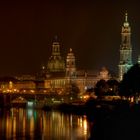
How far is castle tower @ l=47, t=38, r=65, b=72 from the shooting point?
604 ft

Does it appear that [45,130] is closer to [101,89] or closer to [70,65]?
[101,89]

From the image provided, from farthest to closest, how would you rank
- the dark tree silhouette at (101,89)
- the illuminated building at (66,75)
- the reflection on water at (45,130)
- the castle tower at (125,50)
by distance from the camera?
the illuminated building at (66,75) < the castle tower at (125,50) < the dark tree silhouette at (101,89) < the reflection on water at (45,130)

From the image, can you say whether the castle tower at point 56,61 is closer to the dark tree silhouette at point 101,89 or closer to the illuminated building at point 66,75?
the illuminated building at point 66,75

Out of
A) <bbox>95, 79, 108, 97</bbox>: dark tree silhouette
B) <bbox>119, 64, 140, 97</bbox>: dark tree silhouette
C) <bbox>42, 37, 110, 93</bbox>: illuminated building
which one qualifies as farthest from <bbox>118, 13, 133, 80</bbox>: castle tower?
<bbox>119, 64, 140, 97</bbox>: dark tree silhouette

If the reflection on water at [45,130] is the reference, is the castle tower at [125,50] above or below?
above

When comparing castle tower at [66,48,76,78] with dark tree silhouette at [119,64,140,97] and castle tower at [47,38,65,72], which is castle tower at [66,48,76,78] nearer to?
castle tower at [47,38,65,72]

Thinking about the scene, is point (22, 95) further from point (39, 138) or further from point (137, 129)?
point (137, 129)

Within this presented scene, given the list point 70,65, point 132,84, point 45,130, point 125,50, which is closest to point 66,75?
point 70,65

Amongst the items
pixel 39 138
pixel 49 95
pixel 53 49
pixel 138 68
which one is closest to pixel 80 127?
pixel 39 138

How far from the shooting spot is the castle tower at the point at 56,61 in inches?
7251

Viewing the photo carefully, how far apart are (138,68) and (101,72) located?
3187 inches

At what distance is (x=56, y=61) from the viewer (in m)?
186

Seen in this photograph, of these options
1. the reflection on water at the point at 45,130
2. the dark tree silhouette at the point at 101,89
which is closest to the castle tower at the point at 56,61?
the dark tree silhouette at the point at 101,89

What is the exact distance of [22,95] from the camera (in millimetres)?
149750
